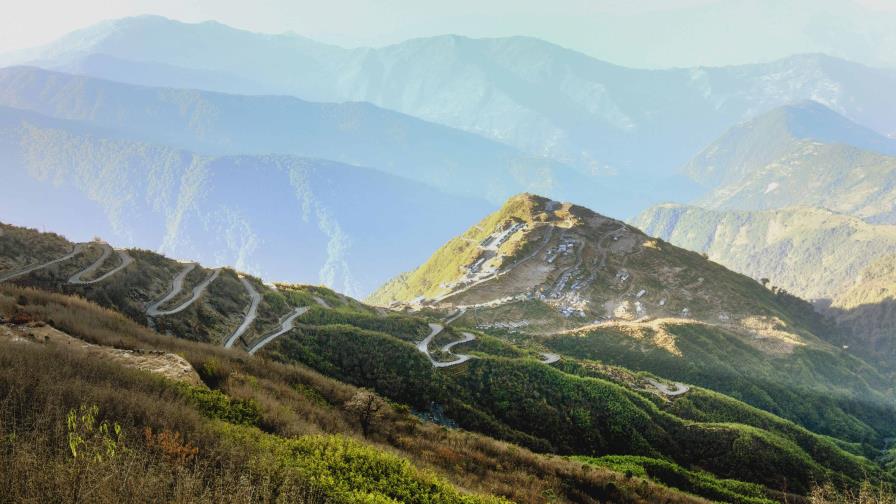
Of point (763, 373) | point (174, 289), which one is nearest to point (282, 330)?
point (174, 289)

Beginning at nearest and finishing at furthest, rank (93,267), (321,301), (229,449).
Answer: (229,449)
(93,267)
(321,301)

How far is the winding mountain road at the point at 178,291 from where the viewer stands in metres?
37.8

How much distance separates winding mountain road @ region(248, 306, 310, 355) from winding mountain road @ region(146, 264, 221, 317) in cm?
658

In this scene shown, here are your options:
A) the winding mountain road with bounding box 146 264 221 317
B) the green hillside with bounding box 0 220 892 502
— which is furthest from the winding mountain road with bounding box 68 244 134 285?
the winding mountain road with bounding box 146 264 221 317

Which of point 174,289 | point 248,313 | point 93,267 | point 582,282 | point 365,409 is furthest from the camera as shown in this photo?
point 582,282

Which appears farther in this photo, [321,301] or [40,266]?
[321,301]

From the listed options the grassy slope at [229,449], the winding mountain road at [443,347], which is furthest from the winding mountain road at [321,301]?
the grassy slope at [229,449]

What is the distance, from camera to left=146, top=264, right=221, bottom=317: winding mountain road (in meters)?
37.8

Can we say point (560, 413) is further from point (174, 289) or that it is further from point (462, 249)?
point (462, 249)

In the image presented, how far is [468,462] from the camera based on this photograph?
1961 cm

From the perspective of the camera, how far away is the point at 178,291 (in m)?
42.5

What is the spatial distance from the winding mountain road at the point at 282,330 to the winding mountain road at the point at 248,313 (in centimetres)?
161

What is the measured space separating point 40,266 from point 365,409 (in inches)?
1294

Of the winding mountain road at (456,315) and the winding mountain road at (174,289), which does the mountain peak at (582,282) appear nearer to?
the winding mountain road at (456,315)
